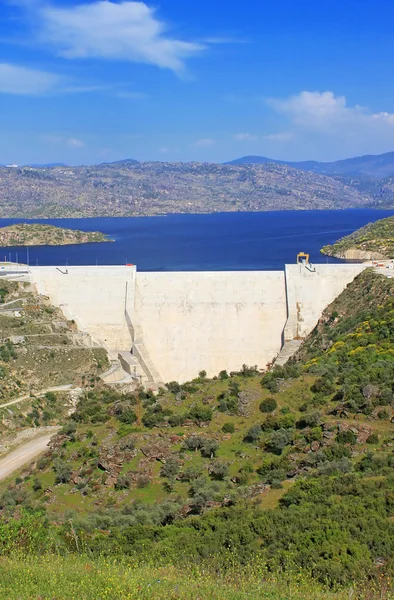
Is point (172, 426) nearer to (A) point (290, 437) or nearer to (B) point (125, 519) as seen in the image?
(A) point (290, 437)

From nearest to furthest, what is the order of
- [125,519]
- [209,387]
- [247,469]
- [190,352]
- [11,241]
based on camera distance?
[125,519], [247,469], [209,387], [190,352], [11,241]

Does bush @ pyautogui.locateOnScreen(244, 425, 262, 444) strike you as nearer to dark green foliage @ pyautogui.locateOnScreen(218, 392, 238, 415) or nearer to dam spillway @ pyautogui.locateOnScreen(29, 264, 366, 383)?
dark green foliage @ pyautogui.locateOnScreen(218, 392, 238, 415)

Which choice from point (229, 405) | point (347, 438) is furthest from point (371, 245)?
point (347, 438)

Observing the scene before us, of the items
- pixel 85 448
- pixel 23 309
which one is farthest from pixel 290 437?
pixel 23 309

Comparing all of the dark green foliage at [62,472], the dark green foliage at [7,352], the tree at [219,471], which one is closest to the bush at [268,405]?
the tree at [219,471]

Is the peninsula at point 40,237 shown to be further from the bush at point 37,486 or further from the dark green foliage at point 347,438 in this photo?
the dark green foliage at point 347,438

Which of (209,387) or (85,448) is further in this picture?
(209,387)
